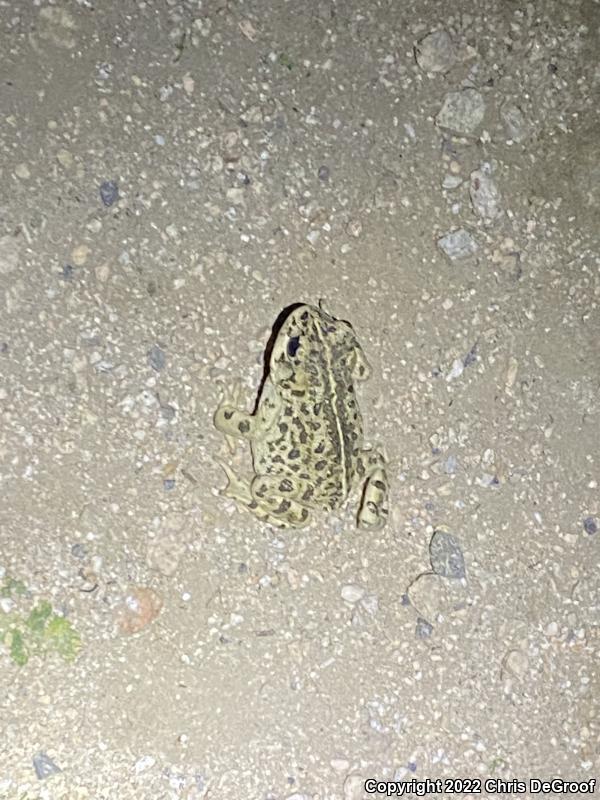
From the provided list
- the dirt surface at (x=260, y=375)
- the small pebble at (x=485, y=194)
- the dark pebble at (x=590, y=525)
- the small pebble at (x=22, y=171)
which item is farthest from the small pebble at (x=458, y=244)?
the small pebble at (x=22, y=171)

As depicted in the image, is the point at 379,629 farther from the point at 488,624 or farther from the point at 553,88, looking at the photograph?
the point at 553,88

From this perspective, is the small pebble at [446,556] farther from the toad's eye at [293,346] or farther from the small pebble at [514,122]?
the small pebble at [514,122]

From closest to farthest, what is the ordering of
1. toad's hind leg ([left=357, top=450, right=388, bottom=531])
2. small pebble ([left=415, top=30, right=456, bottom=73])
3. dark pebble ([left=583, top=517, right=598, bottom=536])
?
toad's hind leg ([left=357, top=450, right=388, bottom=531])
small pebble ([left=415, top=30, right=456, bottom=73])
dark pebble ([left=583, top=517, right=598, bottom=536])

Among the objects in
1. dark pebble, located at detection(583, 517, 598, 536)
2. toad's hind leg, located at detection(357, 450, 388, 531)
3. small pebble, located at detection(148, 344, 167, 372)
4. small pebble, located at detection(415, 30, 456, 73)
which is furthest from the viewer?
dark pebble, located at detection(583, 517, 598, 536)

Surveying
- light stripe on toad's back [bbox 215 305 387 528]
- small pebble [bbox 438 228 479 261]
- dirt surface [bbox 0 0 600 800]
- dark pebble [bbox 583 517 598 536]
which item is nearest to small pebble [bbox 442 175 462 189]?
dirt surface [bbox 0 0 600 800]

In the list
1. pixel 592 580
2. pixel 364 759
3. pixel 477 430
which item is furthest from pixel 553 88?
pixel 364 759

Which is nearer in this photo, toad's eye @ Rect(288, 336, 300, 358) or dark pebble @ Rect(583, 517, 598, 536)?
toad's eye @ Rect(288, 336, 300, 358)

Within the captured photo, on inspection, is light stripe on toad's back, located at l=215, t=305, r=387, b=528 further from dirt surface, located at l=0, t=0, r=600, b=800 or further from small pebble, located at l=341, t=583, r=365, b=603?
small pebble, located at l=341, t=583, r=365, b=603
